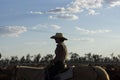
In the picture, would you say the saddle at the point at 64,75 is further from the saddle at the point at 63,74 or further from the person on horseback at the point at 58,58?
the person on horseback at the point at 58,58

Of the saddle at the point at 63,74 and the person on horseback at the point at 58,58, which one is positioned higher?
the person on horseback at the point at 58,58

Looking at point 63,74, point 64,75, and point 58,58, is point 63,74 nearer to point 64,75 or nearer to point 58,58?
point 64,75

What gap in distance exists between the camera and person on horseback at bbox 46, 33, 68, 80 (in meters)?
12.2

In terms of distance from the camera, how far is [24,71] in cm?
1291

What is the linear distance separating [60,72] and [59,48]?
821mm

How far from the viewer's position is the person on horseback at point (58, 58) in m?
12.2


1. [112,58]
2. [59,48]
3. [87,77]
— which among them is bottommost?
[87,77]

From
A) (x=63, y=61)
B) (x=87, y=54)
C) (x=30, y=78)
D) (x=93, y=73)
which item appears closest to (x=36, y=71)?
(x=30, y=78)

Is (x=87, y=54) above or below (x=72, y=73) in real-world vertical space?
above

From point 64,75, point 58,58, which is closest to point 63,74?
point 64,75

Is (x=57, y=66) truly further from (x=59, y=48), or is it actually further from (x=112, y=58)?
(x=112, y=58)

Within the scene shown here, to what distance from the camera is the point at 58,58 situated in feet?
39.9

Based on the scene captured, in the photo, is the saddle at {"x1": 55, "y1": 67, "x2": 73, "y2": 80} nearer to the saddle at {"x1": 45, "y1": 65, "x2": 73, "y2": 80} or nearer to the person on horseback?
the saddle at {"x1": 45, "y1": 65, "x2": 73, "y2": 80}

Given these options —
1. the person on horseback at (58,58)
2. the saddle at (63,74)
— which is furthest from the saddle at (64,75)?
the person on horseback at (58,58)
